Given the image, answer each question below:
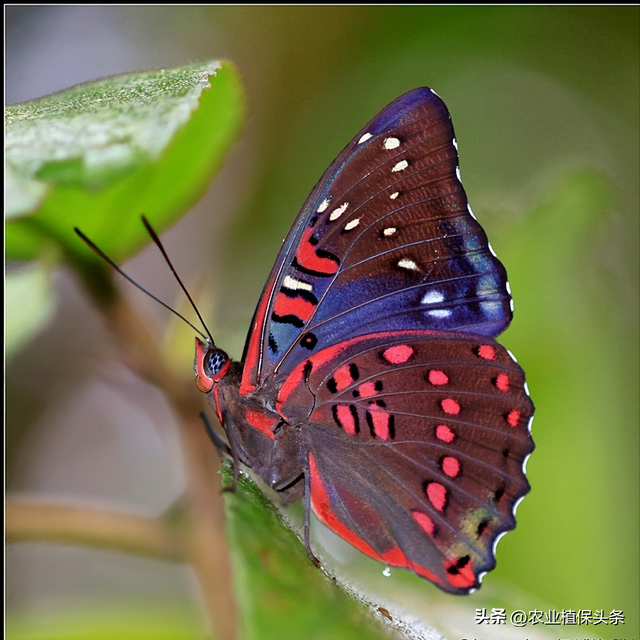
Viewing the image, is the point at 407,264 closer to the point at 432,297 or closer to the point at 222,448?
the point at 432,297

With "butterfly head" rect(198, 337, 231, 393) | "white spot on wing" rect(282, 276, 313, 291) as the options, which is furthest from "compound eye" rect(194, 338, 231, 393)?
"white spot on wing" rect(282, 276, 313, 291)

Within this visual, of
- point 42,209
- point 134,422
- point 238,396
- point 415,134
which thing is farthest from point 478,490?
point 134,422

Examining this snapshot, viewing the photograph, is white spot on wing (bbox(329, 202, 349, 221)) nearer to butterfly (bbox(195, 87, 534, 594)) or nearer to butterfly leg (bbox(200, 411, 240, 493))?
butterfly (bbox(195, 87, 534, 594))

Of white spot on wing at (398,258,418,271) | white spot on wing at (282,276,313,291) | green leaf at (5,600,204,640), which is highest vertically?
white spot on wing at (398,258,418,271)

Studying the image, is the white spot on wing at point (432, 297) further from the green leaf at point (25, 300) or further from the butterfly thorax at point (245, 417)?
the green leaf at point (25, 300)

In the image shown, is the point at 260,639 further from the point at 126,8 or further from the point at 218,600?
the point at 126,8
